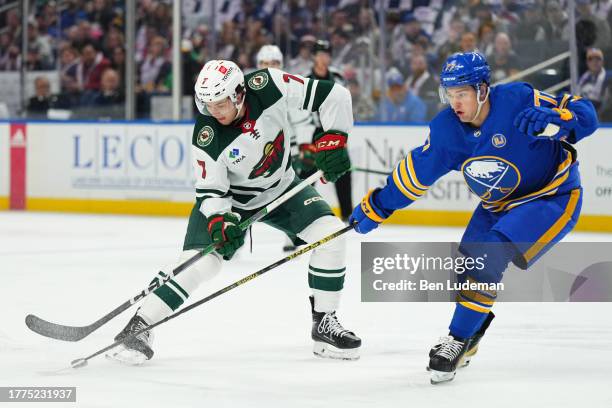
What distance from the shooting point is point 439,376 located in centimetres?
336

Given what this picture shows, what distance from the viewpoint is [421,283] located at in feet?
15.2

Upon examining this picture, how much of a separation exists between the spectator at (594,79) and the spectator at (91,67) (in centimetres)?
456

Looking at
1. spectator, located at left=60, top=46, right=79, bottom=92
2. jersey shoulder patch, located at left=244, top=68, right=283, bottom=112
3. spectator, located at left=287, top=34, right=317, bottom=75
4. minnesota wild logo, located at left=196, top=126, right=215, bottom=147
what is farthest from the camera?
spectator, located at left=60, top=46, right=79, bottom=92

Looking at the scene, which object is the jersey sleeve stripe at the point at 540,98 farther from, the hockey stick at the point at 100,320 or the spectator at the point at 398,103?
the spectator at the point at 398,103

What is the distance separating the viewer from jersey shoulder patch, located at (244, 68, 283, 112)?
389 cm

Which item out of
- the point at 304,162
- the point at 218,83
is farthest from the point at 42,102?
the point at 218,83

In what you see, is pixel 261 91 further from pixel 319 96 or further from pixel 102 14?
pixel 102 14

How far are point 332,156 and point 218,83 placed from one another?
1.78ft

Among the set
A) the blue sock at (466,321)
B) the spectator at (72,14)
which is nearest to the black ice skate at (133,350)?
the blue sock at (466,321)

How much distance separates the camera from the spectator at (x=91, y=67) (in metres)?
10.3

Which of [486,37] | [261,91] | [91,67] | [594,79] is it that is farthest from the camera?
[91,67]

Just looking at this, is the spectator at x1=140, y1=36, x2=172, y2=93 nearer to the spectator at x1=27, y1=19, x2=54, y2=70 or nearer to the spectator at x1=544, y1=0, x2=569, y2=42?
the spectator at x1=27, y1=19, x2=54, y2=70

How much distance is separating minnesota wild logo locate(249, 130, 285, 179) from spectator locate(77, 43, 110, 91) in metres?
6.55

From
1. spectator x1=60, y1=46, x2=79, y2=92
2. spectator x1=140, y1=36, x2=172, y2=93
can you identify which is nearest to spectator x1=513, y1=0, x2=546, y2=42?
spectator x1=140, y1=36, x2=172, y2=93
